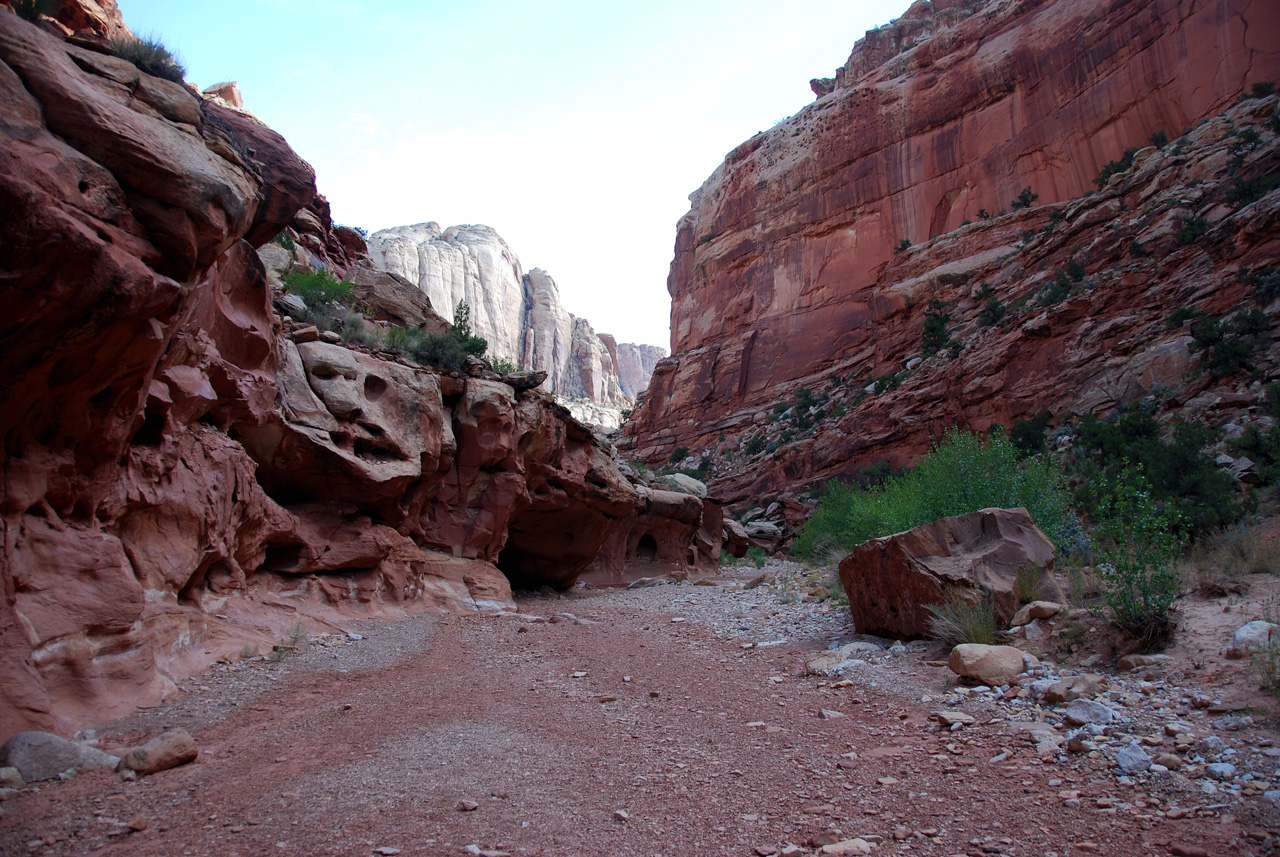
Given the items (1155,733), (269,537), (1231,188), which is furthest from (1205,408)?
(269,537)

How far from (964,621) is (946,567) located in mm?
727

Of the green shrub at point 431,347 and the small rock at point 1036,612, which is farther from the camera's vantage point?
the green shrub at point 431,347

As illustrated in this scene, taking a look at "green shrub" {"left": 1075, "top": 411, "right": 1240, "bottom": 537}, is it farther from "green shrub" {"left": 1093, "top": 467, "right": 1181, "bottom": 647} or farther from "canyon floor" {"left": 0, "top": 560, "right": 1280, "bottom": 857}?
"canyon floor" {"left": 0, "top": 560, "right": 1280, "bottom": 857}

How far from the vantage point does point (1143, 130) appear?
32625 mm

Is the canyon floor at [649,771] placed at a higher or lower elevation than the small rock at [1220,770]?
lower

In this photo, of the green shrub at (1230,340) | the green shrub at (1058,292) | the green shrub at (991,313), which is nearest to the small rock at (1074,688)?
the green shrub at (1230,340)

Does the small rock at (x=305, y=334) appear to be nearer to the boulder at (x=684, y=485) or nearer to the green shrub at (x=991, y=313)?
the boulder at (x=684, y=485)

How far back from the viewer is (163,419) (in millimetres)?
6570

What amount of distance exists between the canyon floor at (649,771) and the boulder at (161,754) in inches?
4.3

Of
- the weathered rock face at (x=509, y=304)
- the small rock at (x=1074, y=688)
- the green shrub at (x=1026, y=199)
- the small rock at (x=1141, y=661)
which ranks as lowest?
the small rock at (x=1074, y=688)

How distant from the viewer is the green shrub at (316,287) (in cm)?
1213

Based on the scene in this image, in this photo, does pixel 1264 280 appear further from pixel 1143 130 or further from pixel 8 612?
pixel 8 612

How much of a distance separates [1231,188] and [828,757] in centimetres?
2606

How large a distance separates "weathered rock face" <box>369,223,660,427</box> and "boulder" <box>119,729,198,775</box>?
8281 cm
